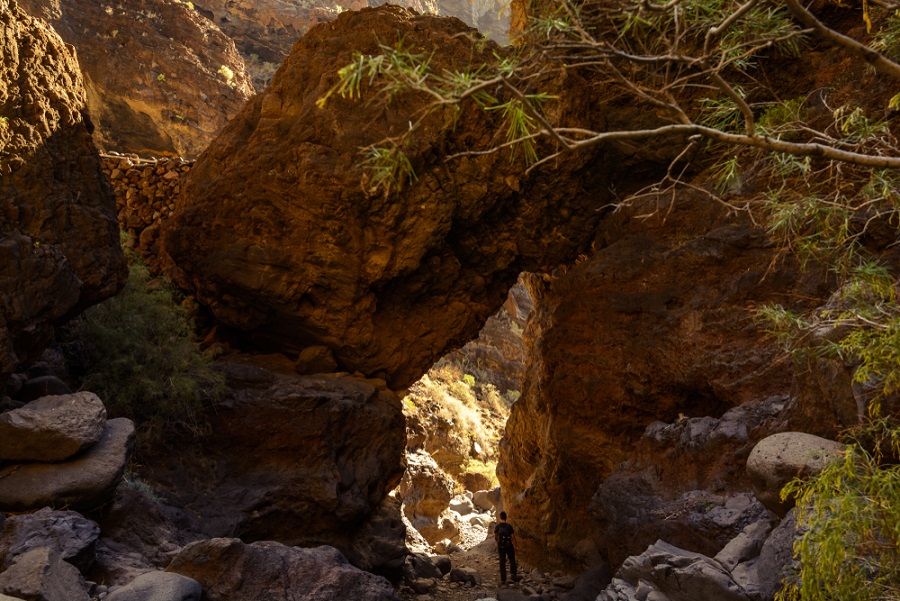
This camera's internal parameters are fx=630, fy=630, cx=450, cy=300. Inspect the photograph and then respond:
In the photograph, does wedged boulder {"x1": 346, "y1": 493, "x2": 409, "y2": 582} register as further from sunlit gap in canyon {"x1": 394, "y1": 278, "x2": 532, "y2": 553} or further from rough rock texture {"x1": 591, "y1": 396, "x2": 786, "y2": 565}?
sunlit gap in canyon {"x1": 394, "y1": 278, "x2": 532, "y2": 553}

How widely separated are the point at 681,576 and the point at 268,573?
3.76 metres

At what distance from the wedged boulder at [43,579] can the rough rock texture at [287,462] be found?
118 inches

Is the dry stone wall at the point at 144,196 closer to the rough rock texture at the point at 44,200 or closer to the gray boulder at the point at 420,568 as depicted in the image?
the rough rock texture at the point at 44,200

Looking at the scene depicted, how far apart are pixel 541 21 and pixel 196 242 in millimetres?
7764

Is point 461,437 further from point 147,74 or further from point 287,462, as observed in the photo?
point 147,74

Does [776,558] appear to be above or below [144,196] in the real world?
below

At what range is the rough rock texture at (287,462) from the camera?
825 cm

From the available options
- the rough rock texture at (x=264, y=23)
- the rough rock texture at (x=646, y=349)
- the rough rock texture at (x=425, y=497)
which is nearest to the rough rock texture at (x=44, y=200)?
the rough rock texture at (x=646, y=349)

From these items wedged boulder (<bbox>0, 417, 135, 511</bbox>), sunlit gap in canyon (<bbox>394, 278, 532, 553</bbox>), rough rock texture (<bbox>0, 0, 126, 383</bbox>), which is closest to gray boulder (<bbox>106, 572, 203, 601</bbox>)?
wedged boulder (<bbox>0, 417, 135, 511</bbox>)

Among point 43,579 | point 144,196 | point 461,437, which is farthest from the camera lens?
point 461,437

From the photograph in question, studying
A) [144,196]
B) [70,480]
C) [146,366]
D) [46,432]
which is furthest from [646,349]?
[144,196]

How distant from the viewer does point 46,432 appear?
18.6 ft

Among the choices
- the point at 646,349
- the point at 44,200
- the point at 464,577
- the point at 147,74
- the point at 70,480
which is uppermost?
the point at 147,74

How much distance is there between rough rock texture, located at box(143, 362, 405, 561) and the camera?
325 inches
